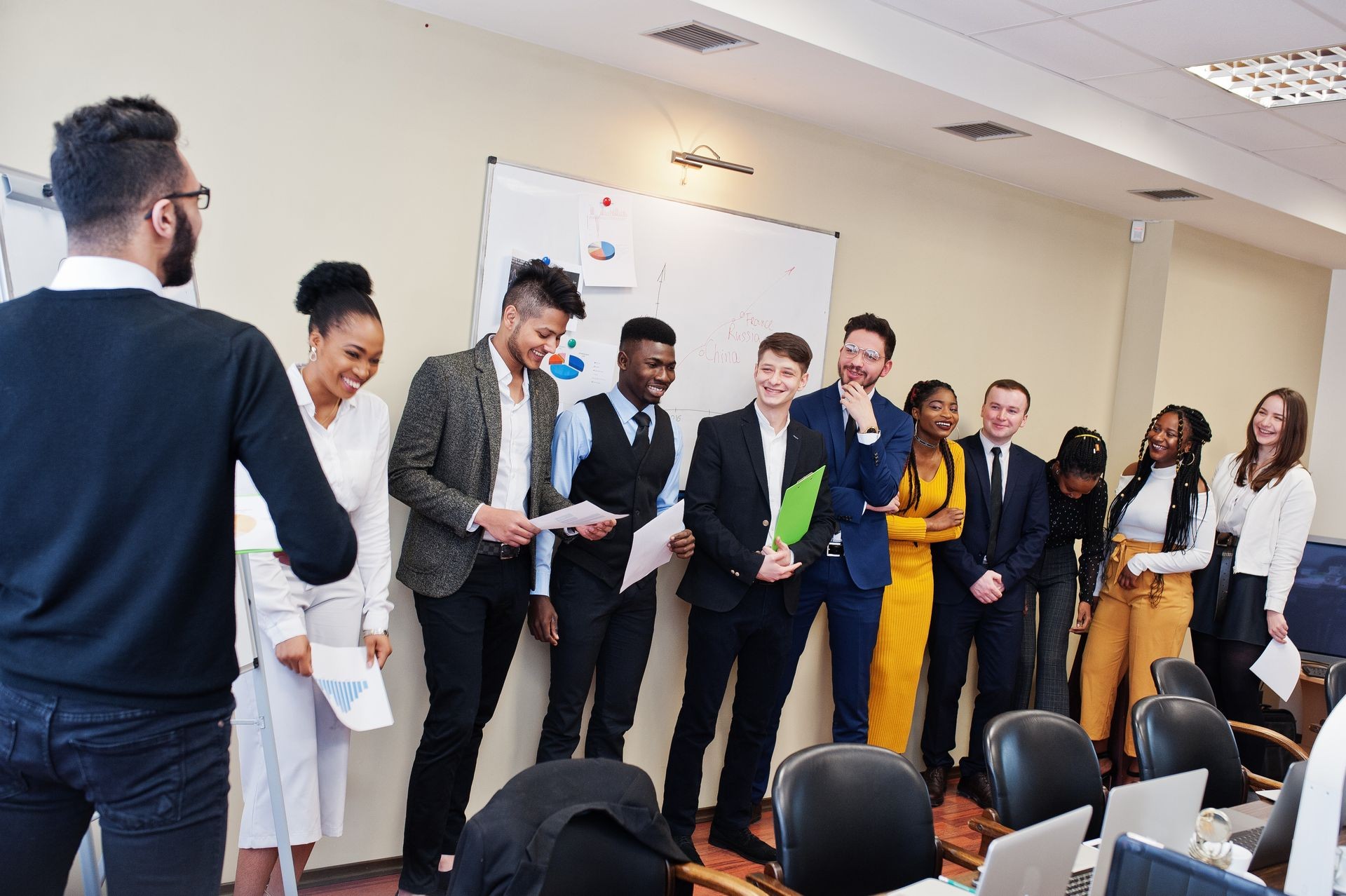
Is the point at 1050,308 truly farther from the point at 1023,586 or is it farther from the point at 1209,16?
the point at 1209,16

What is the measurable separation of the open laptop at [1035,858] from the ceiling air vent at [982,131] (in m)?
3.42

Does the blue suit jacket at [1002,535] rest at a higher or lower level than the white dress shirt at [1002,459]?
lower

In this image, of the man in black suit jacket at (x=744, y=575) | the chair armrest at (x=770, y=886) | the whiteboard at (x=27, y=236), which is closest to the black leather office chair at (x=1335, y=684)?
the man in black suit jacket at (x=744, y=575)

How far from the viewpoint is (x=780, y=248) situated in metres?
4.68

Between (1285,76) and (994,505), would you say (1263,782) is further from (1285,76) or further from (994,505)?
(1285,76)

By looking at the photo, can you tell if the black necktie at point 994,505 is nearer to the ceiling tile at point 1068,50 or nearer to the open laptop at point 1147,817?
the ceiling tile at point 1068,50

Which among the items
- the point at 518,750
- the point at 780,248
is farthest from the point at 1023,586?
the point at 518,750

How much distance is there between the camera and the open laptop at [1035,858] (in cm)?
173

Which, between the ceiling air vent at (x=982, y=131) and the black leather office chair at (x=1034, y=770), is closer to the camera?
the black leather office chair at (x=1034, y=770)

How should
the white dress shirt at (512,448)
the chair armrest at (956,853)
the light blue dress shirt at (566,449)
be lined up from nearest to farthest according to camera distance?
the chair armrest at (956,853) < the white dress shirt at (512,448) < the light blue dress shirt at (566,449)

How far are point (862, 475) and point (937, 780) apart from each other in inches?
69.0

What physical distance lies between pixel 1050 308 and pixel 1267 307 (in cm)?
217

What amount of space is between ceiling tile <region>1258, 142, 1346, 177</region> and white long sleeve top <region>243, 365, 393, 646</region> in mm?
4875

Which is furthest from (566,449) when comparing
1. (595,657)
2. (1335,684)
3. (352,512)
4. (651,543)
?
(1335,684)
